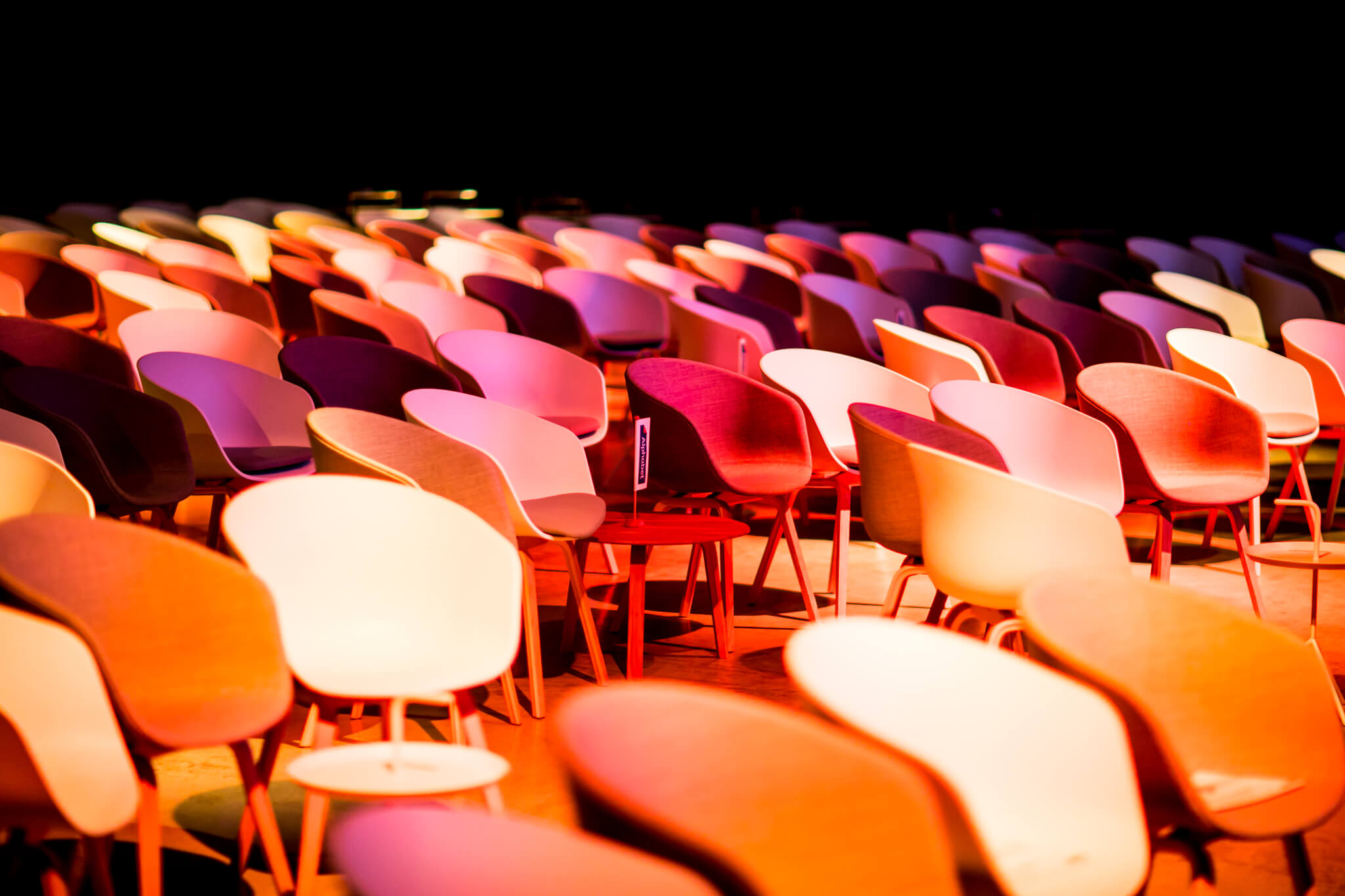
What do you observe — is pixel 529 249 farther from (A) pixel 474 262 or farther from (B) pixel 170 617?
(B) pixel 170 617

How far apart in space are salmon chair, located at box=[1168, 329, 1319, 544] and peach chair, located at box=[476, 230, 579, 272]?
4.51 meters

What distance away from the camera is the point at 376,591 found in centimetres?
298

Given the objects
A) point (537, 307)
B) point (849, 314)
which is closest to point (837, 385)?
point (849, 314)

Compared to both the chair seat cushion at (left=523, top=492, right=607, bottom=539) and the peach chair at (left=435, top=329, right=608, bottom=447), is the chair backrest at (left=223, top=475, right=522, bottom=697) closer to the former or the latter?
the chair seat cushion at (left=523, top=492, right=607, bottom=539)

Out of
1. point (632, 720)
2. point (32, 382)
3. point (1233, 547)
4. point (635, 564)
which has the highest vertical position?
point (632, 720)

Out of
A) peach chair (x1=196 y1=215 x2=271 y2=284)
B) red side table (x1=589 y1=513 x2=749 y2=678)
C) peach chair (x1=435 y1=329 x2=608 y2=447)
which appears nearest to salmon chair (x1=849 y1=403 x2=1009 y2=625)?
red side table (x1=589 y1=513 x2=749 y2=678)

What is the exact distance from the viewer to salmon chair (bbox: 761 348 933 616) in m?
5.01

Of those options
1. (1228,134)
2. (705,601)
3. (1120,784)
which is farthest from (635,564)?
(1228,134)

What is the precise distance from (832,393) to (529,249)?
4.53 meters

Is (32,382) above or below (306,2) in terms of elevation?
below

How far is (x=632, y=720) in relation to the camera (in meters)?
1.67

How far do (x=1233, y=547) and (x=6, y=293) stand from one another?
18.2ft

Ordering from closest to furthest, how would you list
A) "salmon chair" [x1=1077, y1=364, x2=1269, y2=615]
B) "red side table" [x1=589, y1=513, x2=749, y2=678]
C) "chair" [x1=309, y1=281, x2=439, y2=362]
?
"red side table" [x1=589, y1=513, x2=749, y2=678]
"salmon chair" [x1=1077, y1=364, x2=1269, y2=615]
"chair" [x1=309, y1=281, x2=439, y2=362]

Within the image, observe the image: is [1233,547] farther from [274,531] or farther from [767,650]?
[274,531]
